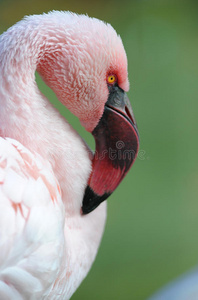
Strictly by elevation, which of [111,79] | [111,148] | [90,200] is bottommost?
[90,200]

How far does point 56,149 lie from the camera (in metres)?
0.80

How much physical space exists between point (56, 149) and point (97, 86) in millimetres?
150

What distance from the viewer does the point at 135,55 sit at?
215 cm

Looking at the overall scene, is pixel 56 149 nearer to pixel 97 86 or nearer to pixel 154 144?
pixel 97 86

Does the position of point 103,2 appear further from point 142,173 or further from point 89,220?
point 89,220

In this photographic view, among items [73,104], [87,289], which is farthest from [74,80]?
[87,289]

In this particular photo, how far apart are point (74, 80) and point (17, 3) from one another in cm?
151

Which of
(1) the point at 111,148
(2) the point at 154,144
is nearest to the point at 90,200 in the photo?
(1) the point at 111,148

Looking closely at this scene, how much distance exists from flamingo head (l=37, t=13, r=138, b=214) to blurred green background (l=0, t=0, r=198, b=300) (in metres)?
1.25

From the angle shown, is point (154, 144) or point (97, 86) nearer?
point (97, 86)

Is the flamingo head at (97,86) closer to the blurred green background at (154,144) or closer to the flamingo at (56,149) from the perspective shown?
the flamingo at (56,149)

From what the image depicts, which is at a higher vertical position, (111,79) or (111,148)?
(111,79)

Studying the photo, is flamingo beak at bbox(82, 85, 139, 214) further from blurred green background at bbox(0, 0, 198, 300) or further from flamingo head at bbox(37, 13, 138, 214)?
blurred green background at bbox(0, 0, 198, 300)

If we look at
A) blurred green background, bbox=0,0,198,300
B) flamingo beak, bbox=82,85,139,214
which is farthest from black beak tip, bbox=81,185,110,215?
blurred green background, bbox=0,0,198,300
